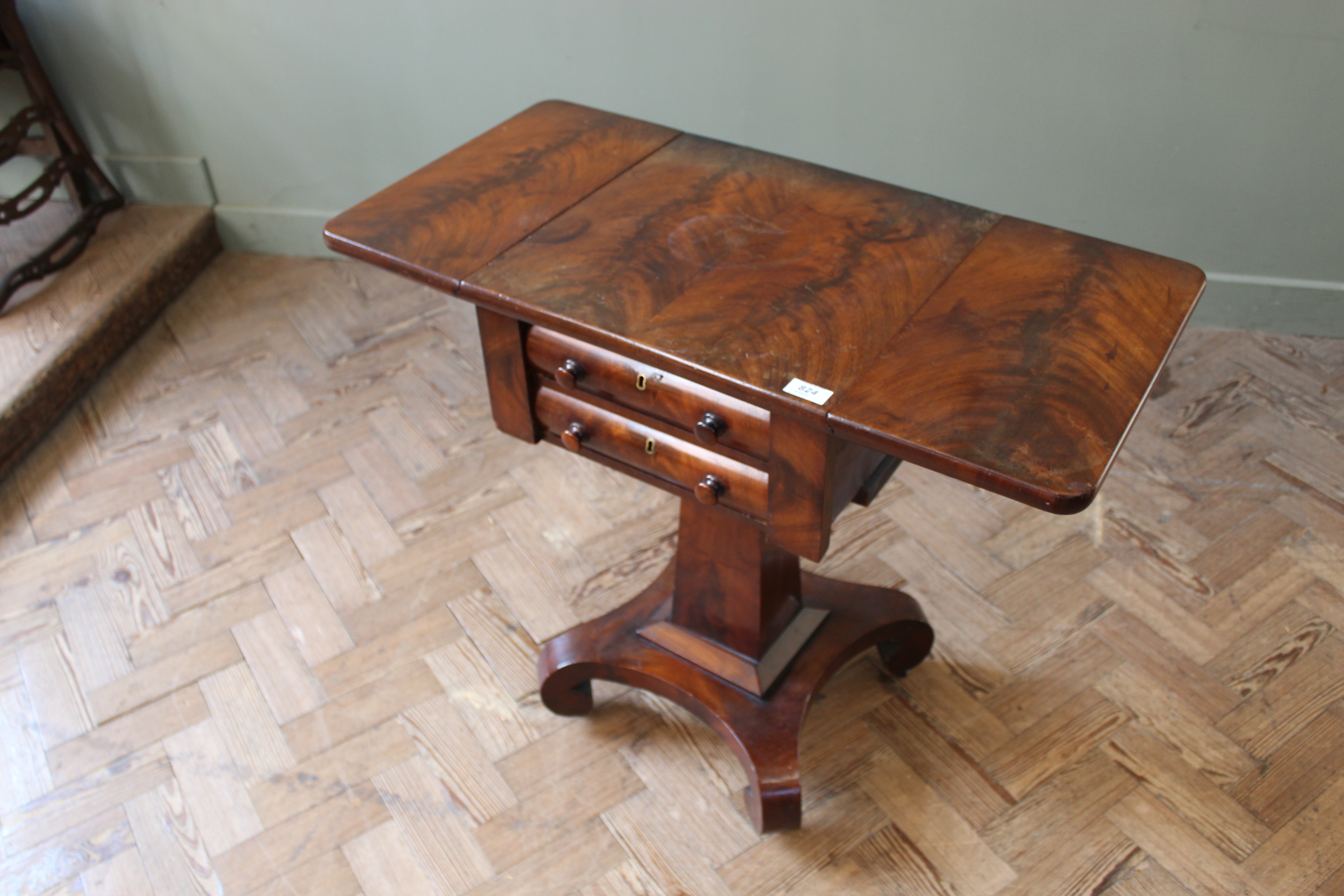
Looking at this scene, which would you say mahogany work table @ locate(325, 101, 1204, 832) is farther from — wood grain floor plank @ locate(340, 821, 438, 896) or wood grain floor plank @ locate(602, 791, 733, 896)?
wood grain floor plank @ locate(340, 821, 438, 896)

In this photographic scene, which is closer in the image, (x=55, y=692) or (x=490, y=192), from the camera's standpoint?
(x=490, y=192)

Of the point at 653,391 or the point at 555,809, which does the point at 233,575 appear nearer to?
the point at 555,809

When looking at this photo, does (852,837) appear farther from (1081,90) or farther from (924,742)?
(1081,90)

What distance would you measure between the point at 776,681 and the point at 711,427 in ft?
1.84

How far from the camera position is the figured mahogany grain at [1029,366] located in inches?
39.3

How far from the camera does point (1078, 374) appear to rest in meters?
1.10

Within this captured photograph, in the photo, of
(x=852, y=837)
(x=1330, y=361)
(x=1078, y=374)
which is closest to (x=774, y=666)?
(x=852, y=837)

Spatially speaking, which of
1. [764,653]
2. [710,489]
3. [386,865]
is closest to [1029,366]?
[710,489]

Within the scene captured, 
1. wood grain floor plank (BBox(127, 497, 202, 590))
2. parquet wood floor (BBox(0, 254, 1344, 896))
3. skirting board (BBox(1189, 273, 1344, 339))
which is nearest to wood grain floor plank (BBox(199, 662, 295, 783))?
parquet wood floor (BBox(0, 254, 1344, 896))

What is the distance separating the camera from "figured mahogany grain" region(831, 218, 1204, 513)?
999 millimetres

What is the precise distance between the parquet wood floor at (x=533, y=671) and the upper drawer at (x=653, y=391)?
65 cm

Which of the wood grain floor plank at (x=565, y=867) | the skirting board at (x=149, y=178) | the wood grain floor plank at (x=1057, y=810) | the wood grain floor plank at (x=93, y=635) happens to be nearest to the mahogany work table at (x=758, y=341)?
the wood grain floor plank at (x=565, y=867)

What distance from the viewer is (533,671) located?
1798 mm

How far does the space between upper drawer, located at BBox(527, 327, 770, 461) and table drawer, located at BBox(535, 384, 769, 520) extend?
3 centimetres
